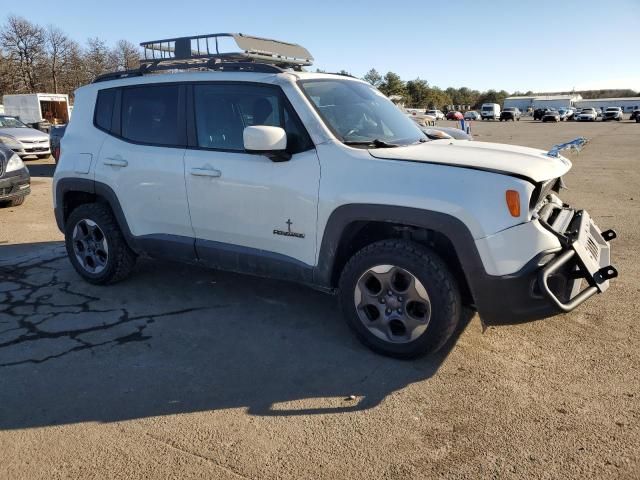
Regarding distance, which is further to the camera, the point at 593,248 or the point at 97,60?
the point at 97,60

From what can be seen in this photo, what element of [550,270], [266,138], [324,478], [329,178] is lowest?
[324,478]

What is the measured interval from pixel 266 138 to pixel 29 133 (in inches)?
590

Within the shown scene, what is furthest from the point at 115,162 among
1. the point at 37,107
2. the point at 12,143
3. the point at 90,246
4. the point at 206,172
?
the point at 37,107

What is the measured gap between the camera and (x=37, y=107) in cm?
3003

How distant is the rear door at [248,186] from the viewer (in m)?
3.70

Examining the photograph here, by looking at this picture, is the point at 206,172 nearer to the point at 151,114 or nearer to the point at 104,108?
the point at 151,114

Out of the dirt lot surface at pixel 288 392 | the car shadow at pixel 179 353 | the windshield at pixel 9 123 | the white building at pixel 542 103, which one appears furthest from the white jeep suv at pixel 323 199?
the white building at pixel 542 103

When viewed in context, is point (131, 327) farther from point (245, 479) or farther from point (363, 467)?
point (363, 467)

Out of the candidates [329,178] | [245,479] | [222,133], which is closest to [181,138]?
[222,133]

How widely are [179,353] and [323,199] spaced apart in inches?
57.0

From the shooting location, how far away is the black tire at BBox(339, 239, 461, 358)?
3.27 m

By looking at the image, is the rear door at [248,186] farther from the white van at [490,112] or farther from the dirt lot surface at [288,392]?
the white van at [490,112]

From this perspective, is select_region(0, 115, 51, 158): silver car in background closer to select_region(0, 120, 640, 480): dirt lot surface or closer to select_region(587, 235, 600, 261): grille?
select_region(0, 120, 640, 480): dirt lot surface

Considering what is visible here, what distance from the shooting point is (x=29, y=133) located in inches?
622
